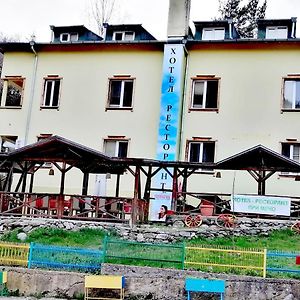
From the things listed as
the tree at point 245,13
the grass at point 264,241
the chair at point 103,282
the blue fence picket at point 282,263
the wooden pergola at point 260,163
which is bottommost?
the chair at point 103,282

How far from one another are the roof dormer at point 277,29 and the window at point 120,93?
5896 millimetres

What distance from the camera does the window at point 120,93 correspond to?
22.7 m

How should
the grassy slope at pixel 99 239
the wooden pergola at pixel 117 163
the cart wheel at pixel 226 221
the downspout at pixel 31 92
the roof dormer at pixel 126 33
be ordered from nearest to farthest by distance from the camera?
the grassy slope at pixel 99 239, the cart wheel at pixel 226 221, the wooden pergola at pixel 117 163, the downspout at pixel 31 92, the roof dormer at pixel 126 33

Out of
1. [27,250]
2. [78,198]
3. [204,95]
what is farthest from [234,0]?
[27,250]

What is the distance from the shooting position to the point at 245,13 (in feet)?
120

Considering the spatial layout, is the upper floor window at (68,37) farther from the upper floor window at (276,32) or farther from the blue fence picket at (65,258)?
the blue fence picket at (65,258)

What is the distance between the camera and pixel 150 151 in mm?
21859

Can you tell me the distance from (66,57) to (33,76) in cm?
167

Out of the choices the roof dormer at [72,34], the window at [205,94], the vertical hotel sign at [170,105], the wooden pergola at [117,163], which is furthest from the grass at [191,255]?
the roof dormer at [72,34]

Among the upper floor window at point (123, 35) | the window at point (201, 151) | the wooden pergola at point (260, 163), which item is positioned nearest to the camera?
the wooden pergola at point (260, 163)

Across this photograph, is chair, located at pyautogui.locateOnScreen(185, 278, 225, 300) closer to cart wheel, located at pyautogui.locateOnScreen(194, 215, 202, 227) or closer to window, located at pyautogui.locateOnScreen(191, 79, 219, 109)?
cart wheel, located at pyautogui.locateOnScreen(194, 215, 202, 227)

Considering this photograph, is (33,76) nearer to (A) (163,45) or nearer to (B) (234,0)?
(A) (163,45)

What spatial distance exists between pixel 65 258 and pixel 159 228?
3.77 m

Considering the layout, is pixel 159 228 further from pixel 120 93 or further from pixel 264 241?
pixel 120 93
